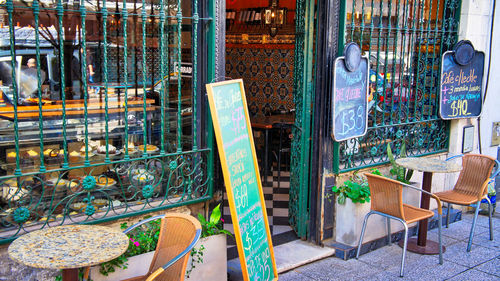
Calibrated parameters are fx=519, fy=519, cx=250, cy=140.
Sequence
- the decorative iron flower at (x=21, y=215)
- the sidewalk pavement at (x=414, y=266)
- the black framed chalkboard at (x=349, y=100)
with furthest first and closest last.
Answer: the black framed chalkboard at (x=349, y=100) → the sidewalk pavement at (x=414, y=266) → the decorative iron flower at (x=21, y=215)

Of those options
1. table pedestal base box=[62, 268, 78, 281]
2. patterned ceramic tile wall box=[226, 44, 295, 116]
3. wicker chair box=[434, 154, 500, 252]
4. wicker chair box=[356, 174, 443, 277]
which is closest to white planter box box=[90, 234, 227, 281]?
table pedestal base box=[62, 268, 78, 281]

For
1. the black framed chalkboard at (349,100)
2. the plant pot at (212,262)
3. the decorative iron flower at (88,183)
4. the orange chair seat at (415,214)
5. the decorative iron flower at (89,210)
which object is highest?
the black framed chalkboard at (349,100)

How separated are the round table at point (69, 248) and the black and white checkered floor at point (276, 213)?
2162mm

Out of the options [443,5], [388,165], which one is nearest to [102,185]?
[388,165]

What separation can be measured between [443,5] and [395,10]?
3.22 ft

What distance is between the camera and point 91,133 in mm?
5016

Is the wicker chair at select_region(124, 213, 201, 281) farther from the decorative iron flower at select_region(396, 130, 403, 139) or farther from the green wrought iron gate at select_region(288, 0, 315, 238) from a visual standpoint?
the decorative iron flower at select_region(396, 130, 403, 139)

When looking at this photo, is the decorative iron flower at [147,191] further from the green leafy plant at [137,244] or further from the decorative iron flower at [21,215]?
the decorative iron flower at [21,215]

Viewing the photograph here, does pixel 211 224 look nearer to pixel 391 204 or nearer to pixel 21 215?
pixel 21 215

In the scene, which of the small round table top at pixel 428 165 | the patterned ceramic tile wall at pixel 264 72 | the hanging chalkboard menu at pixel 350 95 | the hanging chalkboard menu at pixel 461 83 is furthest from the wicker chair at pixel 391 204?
the patterned ceramic tile wall at pixel 264 72

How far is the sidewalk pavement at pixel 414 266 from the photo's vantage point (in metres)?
5.29

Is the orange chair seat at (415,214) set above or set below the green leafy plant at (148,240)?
below

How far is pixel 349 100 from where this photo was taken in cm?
586

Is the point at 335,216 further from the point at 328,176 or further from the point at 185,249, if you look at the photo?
the point at 185,249
